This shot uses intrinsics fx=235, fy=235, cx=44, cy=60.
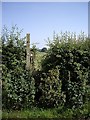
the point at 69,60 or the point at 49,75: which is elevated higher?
Answer: the point at 69,60

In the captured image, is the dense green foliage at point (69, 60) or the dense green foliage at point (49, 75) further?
the dense green foliage at point (69, 60)

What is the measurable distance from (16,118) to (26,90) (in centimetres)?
94

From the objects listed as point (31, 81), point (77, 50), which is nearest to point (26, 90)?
point (31, 81)

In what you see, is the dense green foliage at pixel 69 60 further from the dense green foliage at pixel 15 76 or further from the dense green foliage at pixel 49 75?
the dense green foliage at pixel 15 76

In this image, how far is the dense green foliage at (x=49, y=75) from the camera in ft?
23.9

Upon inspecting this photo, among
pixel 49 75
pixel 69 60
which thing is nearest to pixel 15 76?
pixel 49 75

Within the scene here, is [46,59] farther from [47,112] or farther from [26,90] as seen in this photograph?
[47,112]

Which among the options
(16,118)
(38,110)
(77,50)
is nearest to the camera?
(16,118)

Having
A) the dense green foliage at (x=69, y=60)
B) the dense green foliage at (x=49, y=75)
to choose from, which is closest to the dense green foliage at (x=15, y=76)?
the dense green foliage at (x=49, y=75)

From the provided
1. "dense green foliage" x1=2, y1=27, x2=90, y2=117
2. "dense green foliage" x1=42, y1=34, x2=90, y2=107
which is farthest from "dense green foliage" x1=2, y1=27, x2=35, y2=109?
"dense green foliage" x1=42, y1=34, x2=90, y2=107

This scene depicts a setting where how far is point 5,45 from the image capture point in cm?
807

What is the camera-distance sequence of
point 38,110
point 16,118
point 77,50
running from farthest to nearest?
point 77,50 → point 38,110 → point 16,118

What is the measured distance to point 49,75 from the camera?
7586mm

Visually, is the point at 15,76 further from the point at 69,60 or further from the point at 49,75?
the point at 69,60
